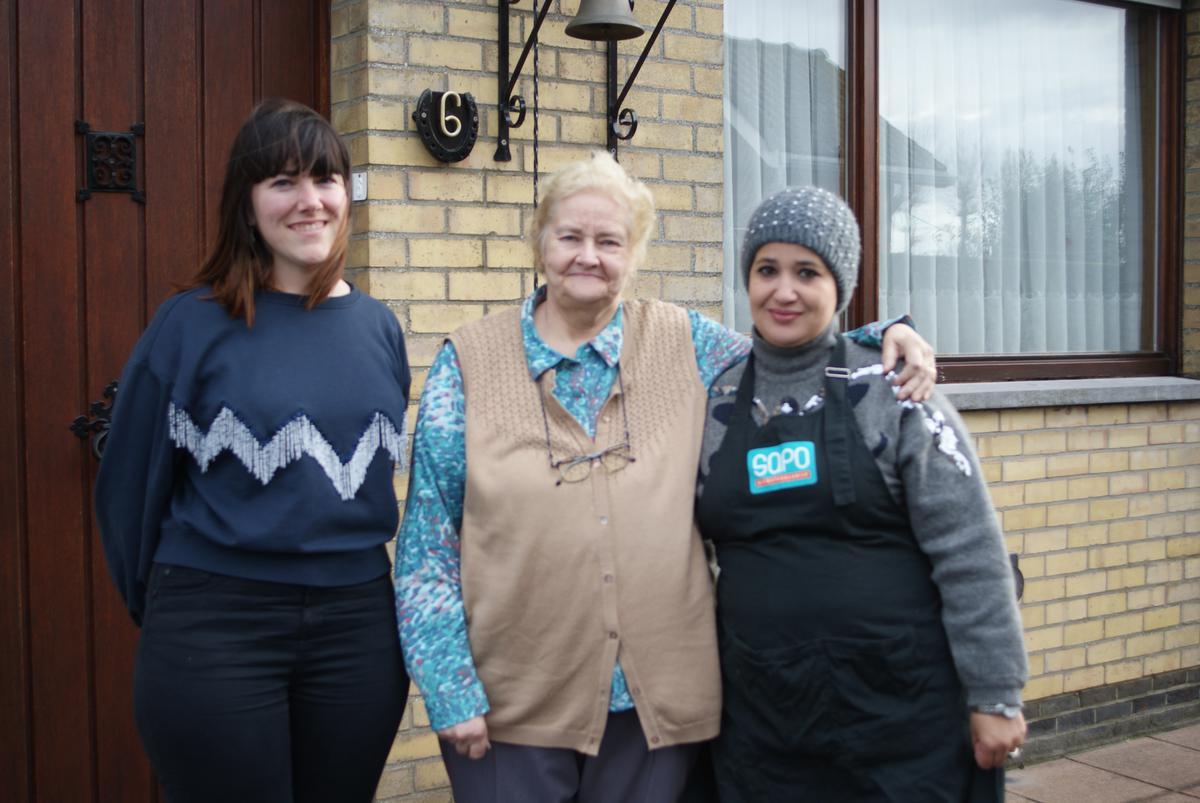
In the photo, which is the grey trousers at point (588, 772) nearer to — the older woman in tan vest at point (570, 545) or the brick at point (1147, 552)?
the older woman in tan vest at point (570, 545)

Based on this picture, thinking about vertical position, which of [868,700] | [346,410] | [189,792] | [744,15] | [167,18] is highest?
[744,15]

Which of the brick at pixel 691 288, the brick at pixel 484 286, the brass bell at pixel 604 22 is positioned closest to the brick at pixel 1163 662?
the brick at pixel 691 288

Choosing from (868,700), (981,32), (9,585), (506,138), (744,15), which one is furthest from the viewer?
(981,32)

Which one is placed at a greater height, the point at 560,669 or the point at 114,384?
the point at 114,384

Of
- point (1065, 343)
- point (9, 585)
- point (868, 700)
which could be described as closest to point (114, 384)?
point (9, 585)

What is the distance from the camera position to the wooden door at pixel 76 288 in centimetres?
336

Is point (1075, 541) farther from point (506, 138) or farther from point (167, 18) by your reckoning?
point (167, 18)

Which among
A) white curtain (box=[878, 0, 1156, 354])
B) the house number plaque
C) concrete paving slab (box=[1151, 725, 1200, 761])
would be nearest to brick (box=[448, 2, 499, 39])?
the house number plaque

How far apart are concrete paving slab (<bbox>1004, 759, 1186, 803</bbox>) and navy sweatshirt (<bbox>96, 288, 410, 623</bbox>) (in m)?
3.00

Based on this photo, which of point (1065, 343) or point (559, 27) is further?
point (1065, 343)

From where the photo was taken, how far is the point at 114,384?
3467mm

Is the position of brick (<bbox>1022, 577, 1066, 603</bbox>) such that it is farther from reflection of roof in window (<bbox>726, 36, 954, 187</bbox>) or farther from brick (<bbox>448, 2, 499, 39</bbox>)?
brick (<bbox>448, 2, 499, 39</bbox>)

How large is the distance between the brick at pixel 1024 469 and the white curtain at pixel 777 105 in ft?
Answer: 3.66

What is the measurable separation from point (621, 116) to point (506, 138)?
41cm
